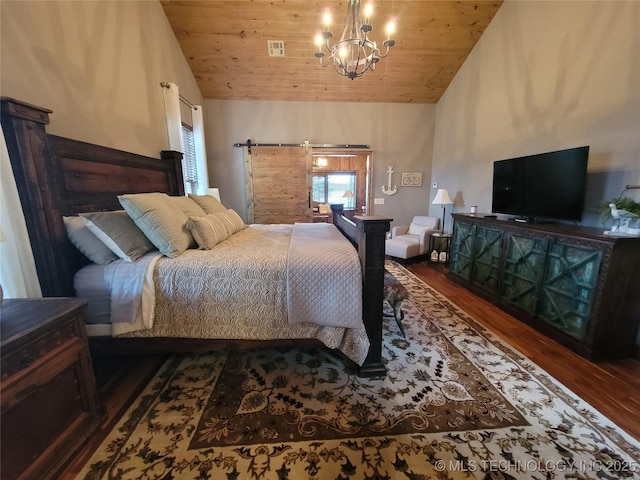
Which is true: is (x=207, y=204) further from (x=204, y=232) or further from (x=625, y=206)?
(x=625, y=206)

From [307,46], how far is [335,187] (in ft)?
16.6

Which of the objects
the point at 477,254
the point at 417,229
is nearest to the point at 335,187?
the point at 417,229

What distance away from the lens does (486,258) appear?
116 inches

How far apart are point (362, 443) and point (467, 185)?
4.08 meters

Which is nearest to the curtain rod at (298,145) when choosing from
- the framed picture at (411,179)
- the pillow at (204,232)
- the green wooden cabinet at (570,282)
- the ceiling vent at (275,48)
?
the framed picture at (411,179)

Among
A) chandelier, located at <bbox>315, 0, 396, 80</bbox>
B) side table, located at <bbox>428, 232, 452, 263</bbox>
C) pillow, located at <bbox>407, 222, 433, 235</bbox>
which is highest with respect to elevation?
chandelier, located at <bbox>315, 0, 396, 80</bbox>

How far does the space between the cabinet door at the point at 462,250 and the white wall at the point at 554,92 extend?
77cm

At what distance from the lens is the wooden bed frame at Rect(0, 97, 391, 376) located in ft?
4.58

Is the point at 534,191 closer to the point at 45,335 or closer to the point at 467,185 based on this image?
the point at 467,185

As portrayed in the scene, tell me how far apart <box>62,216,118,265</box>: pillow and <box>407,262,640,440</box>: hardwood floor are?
121 inches

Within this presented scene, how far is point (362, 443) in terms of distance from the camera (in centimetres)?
126

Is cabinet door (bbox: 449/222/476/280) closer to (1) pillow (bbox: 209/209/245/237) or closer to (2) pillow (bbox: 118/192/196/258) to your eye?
(1) pillow (bbox: 209/209/245/237)

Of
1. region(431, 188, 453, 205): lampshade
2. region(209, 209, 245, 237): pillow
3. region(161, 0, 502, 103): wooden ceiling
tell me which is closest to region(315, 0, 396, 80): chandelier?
region(161, 0, 502, 103): wooden ceiling

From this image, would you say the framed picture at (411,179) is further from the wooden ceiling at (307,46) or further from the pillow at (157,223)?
the pillow at (157,223)
